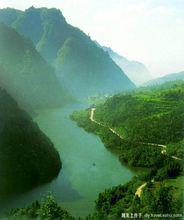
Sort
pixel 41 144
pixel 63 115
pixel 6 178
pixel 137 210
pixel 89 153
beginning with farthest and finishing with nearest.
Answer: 1. pixel 63 115
2. pixel 89 153
3. pixel 41 144
4. pixel 6 178
5. pixel 137 210

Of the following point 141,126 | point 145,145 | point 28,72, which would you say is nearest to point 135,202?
point 145,145

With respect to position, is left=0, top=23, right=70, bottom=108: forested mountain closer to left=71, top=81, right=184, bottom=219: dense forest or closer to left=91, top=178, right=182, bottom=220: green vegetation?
left=71, top=81, right=184, bottom=219: dense forest

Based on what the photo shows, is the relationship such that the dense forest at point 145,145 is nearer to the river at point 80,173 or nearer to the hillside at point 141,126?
the hillside at point 141,126

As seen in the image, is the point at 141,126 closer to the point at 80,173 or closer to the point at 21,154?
the point at 80,173

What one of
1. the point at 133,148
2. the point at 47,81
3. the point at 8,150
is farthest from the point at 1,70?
the point at 8,150

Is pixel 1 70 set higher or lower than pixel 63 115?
higher

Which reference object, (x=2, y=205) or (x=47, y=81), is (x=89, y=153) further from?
(x=47, y=81)

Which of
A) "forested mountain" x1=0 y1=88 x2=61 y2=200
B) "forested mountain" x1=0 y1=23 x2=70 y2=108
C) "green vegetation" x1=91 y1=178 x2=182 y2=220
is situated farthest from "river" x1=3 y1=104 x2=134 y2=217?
"forested mountain" x1=0 y1=23 x2=70 y2=108
